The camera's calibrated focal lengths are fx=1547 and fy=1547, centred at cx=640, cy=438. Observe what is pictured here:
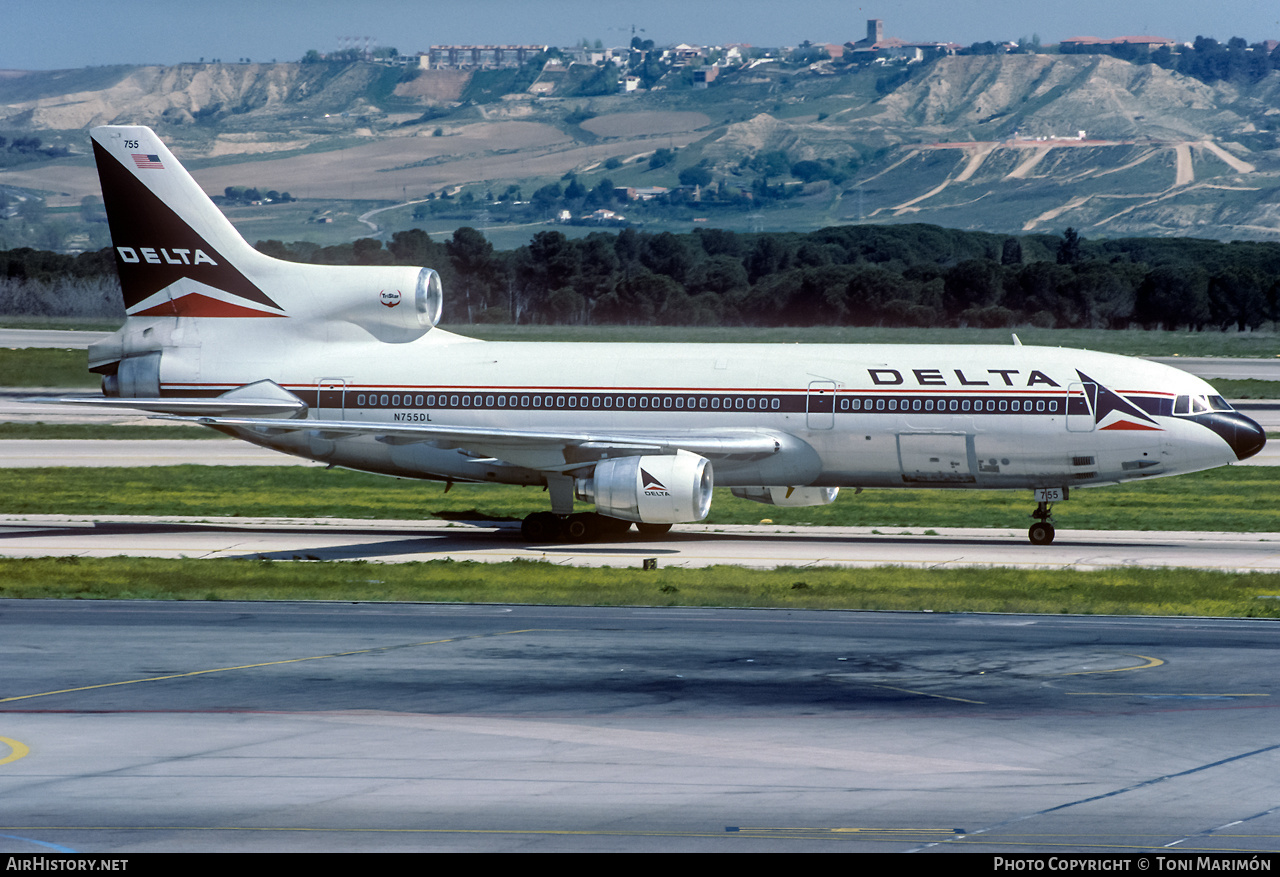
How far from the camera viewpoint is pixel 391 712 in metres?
21.5

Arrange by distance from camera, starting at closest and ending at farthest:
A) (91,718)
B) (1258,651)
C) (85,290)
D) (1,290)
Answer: (91,718) < (1258,651) < (85,290) < (1,290)

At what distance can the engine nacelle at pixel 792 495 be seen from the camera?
43.5 metres

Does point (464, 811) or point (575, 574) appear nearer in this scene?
point (464, 811)

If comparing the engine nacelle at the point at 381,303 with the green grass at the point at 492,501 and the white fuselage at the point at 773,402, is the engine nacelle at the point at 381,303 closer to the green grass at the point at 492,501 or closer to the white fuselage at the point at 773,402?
the white fuselage at the point at 773,402

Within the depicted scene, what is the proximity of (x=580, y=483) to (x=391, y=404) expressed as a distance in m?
6.20

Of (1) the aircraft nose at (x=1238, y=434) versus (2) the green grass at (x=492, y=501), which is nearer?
(1) the aircraft nose at (x=1238, y=434)

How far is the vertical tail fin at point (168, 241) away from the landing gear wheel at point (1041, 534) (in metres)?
21.8

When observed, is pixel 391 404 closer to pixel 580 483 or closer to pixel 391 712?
pixel 580 483

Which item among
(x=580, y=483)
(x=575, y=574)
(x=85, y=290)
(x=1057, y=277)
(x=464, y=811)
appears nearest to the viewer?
(x=464, y=811)

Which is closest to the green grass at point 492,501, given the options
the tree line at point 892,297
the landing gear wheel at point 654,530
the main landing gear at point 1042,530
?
the landing gear wheel at point 654,530

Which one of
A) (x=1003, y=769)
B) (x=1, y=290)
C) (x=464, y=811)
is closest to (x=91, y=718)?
(x=464, y=811)

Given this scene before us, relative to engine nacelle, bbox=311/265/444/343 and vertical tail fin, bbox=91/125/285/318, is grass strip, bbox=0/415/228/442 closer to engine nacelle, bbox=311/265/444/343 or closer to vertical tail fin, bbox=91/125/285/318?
vertical tail fin, bbox=91/125/285/318

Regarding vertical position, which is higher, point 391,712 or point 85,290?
point 85,290

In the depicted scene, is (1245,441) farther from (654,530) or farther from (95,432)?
(95,432)
